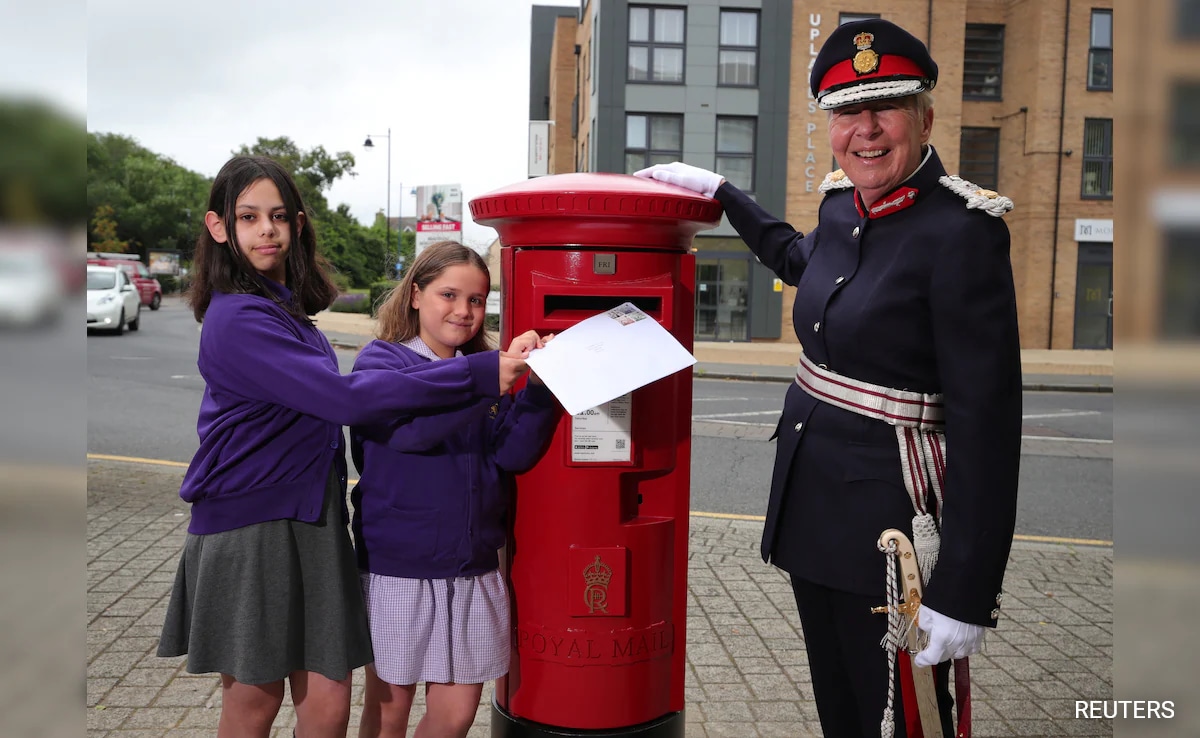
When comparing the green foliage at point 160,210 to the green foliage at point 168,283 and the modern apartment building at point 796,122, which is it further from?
the modern apartment building at point 796,122

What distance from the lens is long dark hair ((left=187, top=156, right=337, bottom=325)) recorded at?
2.09m

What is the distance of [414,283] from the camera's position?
2301 millimetres

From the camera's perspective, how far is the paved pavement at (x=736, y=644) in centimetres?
321

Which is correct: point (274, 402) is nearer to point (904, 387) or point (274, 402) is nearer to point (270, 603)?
point (270, 603)

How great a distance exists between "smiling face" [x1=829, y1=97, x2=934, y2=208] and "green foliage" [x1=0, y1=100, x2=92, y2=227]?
4.87 feet

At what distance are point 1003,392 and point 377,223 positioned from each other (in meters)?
47.8

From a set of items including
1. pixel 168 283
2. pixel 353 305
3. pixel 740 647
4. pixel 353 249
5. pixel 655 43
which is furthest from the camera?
pixel 168 283

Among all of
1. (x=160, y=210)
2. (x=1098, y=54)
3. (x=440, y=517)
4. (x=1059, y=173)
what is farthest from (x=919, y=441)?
(x=160, y=210)

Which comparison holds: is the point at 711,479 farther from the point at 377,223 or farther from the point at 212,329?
the point at 377,223

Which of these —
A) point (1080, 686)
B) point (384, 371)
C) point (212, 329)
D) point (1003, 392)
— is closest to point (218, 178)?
point (212, 329)

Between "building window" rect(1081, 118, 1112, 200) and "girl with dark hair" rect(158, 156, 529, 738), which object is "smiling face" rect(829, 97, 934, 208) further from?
"building window" rect(1081, 118, 1112, 200)

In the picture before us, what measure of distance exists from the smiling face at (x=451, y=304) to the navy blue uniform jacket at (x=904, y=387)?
824mm

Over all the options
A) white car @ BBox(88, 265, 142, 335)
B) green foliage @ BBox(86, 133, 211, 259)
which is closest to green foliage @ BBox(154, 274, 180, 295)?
green foliage @ BBox(86, 133, 211, 259)

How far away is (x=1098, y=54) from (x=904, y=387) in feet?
80.1
